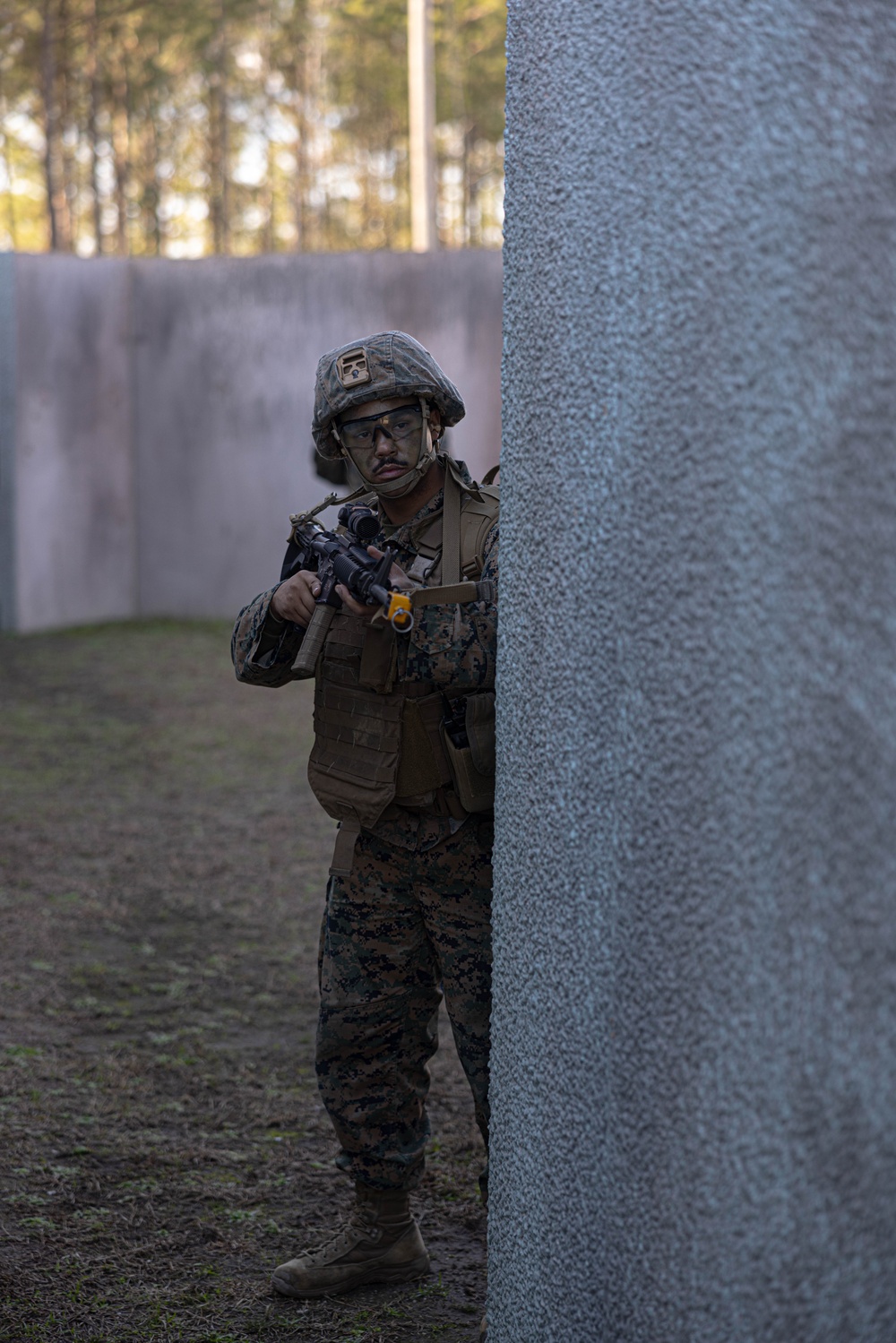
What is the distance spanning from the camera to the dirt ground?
2797 mm

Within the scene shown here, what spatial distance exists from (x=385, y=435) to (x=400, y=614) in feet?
1.41

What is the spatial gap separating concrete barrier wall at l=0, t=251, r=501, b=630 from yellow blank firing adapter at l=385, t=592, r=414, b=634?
9.67 m

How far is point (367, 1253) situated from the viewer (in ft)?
9.41

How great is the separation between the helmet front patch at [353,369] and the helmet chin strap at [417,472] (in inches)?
5.0

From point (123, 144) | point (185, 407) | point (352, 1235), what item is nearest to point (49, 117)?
point (123, 144)

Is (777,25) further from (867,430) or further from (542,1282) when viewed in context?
(542,1282)

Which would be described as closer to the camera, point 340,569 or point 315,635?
point 340,569

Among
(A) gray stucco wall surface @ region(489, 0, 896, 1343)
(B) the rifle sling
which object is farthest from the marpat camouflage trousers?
(A) gray stucco wall surface @ region(489, 0, 896, 1343)

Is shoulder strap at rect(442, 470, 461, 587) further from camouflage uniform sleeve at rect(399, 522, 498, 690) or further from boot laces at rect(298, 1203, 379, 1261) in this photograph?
boot laces at rect(298, 1203, 379, 1261)

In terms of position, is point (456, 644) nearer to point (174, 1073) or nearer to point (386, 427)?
point (386, 427)

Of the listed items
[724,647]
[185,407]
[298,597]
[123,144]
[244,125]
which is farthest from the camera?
[244,125]

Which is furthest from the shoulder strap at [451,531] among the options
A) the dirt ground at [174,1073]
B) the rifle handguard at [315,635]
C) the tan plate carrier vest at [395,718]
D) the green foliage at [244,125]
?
the green foliage at [244,125]

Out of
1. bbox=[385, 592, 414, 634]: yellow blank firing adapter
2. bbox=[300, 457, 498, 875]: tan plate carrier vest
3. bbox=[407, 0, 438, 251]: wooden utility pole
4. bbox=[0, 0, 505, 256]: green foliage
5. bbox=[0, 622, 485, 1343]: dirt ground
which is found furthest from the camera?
bbox=[0, 0, 505, 256]: green foliage

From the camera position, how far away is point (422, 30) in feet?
66.9
